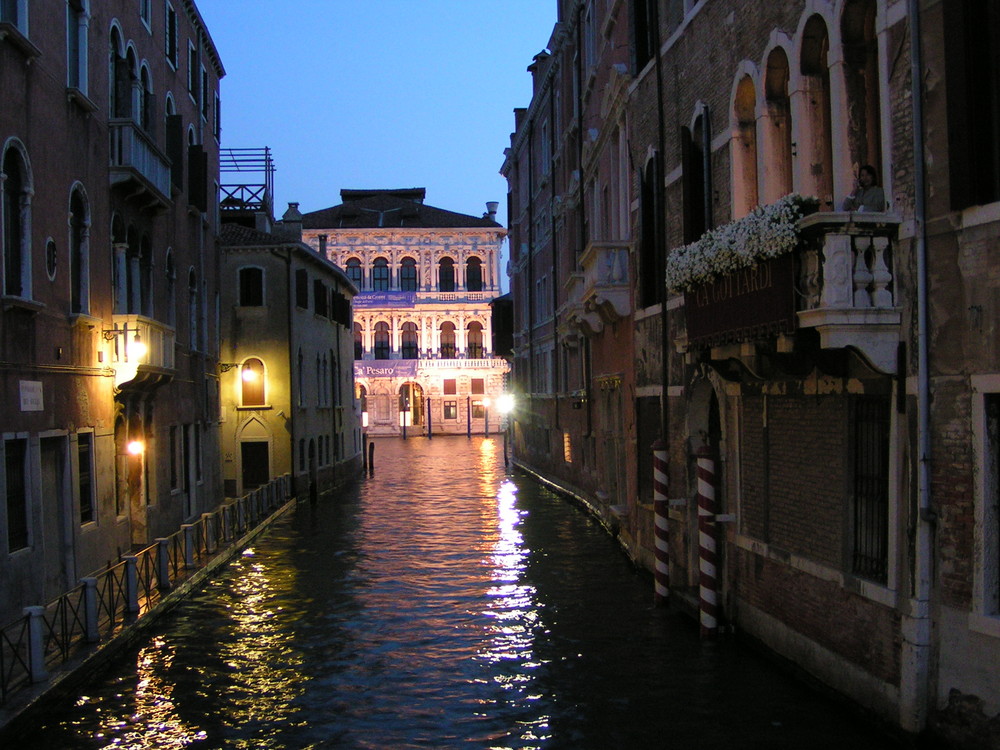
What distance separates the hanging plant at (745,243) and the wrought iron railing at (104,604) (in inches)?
246

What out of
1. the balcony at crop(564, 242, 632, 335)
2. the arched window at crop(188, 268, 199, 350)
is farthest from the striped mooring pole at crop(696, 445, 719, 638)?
the arched window at crop(188, 268, 199, 350)

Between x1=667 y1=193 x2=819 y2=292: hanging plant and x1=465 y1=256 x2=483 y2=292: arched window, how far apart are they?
60.5 m

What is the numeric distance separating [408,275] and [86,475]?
57.4 metres

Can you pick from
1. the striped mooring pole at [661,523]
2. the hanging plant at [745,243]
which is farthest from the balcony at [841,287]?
the striped mooring pole at [661,523]

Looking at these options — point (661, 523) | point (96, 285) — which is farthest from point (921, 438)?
point (96, 285)

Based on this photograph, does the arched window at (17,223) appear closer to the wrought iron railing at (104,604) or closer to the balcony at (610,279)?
the wrought iron railing at (104,604)

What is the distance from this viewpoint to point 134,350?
15.5 metres

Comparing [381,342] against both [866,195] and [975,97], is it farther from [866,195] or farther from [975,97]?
[975,97]

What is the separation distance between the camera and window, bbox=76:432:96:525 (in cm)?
1428

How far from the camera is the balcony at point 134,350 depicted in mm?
15344

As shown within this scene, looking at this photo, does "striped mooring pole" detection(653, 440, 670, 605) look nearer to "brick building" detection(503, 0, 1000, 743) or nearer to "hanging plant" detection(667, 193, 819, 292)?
"brick building" detection(503, 0, 1000, 743)

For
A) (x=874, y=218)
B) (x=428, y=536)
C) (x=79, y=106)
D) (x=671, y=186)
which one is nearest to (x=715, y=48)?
(x=671, y=186)

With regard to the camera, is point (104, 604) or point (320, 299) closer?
point (104, 604)

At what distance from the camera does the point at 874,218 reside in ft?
24.4
